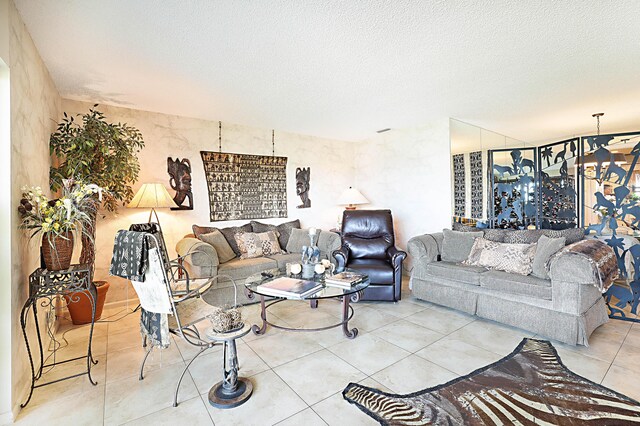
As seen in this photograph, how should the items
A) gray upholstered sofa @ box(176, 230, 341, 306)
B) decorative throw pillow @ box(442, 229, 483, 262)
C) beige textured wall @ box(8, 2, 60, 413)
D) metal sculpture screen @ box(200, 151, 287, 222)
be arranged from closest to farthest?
beige textured wall @ box(8, 2, 60, 413), gray upholstered sofa @ box(176, 230, 341, 306), decorative throw pillow @ box(442, 229, 483, 262), metal sculpture screen @ box(200, 151, 287, 222)

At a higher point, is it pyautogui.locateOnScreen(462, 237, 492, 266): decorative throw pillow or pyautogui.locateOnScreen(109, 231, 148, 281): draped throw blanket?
pyautogui.locateOnScreen(109, 231, 148, 281): draped throw blanket

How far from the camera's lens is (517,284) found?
2930 millimetres

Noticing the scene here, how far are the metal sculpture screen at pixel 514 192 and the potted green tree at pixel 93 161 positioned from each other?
15.2 feet

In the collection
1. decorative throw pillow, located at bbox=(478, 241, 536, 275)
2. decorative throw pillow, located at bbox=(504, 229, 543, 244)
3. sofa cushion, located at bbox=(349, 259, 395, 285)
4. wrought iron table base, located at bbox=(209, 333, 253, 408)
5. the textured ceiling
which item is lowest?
wrought iron table base, located at bbox=(209, 333, 253, 408)

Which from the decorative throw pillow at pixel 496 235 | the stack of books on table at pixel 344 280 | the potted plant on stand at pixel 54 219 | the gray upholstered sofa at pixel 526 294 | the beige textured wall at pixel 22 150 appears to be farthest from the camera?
the decorative throw pillow at pixel 496 235

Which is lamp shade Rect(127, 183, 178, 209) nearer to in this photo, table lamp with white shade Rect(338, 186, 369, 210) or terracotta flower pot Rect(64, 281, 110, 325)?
terracotta flower pot Rect(64, 281, 110, 325)

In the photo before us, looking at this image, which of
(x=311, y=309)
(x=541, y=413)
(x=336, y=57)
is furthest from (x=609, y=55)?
(x=311, y=309)

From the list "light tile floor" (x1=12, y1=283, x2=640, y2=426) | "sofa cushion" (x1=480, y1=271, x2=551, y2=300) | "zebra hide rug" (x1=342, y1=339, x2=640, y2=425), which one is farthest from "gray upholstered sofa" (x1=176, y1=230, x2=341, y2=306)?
"zebra hide rug" (x1=342, y1=339, x2=640, y2=425)

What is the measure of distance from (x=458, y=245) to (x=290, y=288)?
90.4 inches

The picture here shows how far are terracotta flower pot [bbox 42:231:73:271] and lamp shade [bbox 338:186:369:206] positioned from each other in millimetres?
4012

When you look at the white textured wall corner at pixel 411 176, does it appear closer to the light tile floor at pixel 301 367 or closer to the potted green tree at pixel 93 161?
the light tile floor at pixel 301 367

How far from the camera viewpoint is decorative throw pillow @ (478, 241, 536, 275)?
3.11 metres

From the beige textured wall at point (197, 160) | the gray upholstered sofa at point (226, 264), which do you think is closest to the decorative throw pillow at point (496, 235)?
the gray upholstered sofa at point (226, 264)

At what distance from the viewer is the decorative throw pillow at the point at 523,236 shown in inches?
132
